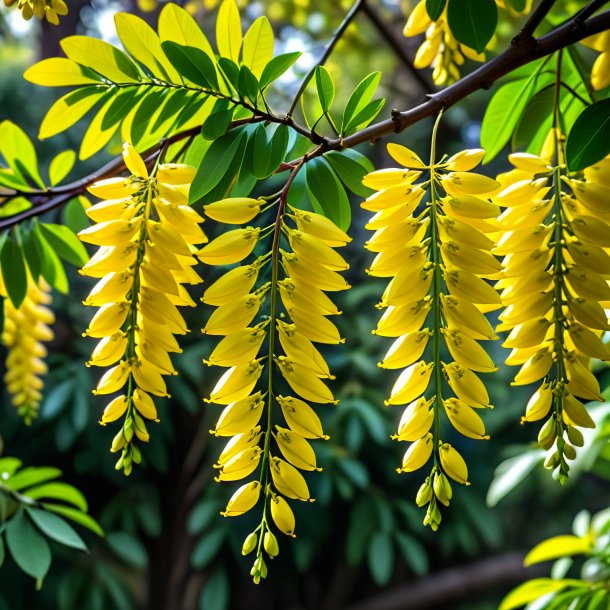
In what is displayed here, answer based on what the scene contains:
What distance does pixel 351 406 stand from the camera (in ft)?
6.78

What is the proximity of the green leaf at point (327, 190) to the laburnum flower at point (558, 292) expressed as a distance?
0.35ft

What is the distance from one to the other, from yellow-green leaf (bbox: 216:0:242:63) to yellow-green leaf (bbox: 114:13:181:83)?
0.14ft

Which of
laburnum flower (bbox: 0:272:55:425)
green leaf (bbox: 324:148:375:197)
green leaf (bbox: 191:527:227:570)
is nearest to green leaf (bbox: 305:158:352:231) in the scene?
green leaf (bbox: 324:148:375:197)

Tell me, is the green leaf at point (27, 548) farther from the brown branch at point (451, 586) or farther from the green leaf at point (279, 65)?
the brown branch at point (451, 586)

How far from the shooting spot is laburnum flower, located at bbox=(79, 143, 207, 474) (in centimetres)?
47

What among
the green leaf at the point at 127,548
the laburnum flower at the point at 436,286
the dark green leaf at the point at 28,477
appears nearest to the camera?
the laburnum flower at the point at 436,286

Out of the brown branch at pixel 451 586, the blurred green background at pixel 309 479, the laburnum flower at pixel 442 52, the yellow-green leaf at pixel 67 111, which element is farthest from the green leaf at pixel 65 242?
the brown branch at pixel 451 586

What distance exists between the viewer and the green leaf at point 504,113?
2.31 feet

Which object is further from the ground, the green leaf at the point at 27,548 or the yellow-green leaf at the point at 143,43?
the yellow-green leaf at the point at 143,43

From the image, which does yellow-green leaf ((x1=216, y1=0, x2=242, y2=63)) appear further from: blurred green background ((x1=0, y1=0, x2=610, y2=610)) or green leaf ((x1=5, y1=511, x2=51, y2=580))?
blurred green background ((x1=0, y1=0, x2=610, y2=610))

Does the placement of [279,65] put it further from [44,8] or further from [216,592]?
[216,592]

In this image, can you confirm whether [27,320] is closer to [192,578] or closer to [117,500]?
[117,500]

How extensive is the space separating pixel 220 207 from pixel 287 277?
59 millimetres

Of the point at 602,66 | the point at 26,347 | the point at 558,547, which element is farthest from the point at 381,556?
the point at 602,66
